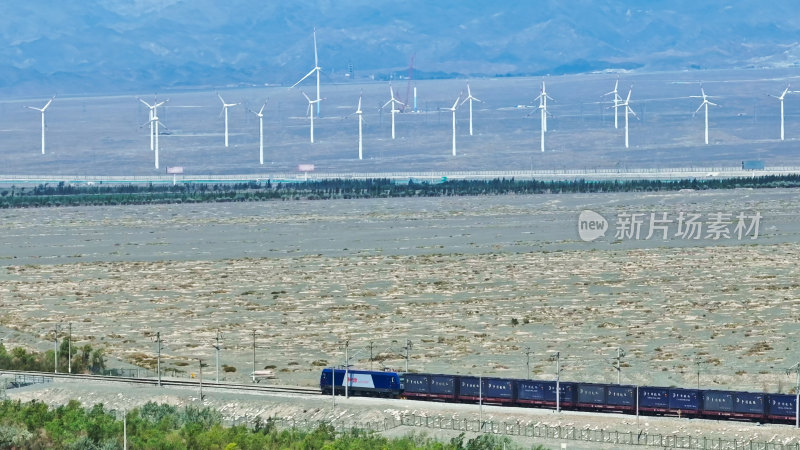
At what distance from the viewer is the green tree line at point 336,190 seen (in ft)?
551

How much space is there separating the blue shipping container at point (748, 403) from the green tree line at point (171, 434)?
7.02 metres

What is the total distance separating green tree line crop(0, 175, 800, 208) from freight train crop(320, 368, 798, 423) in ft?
363

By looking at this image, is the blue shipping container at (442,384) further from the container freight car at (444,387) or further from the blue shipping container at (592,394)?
the blue shipping container at (592,394)

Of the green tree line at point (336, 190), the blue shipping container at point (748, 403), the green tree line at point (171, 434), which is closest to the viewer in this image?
the green tree line at point (171, 434)

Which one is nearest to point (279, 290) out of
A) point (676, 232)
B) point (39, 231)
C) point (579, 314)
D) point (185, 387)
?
point (579, 314)

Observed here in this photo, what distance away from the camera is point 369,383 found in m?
55.5

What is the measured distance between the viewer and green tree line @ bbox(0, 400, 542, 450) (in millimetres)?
45688

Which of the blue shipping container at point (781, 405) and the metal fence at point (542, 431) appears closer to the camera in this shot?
the metal fence at point (542, 431)

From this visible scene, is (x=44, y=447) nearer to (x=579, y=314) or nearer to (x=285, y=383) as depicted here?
(x=285, y=383)

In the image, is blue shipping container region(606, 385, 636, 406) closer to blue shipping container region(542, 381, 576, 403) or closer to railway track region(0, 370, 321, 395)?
blue shipping container region(542, 381, 576, 403)

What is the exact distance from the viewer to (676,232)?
11625cm

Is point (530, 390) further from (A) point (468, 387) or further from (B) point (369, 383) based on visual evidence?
(B) point (369, 383)

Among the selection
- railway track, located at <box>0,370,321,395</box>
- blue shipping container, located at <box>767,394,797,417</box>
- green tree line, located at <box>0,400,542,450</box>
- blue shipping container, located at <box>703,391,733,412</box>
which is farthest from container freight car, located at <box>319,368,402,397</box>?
blue shipping container, located at <box>767,394,797,417</box>

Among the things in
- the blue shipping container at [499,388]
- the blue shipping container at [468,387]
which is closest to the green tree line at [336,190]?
the blue shipping container at [468,387]
